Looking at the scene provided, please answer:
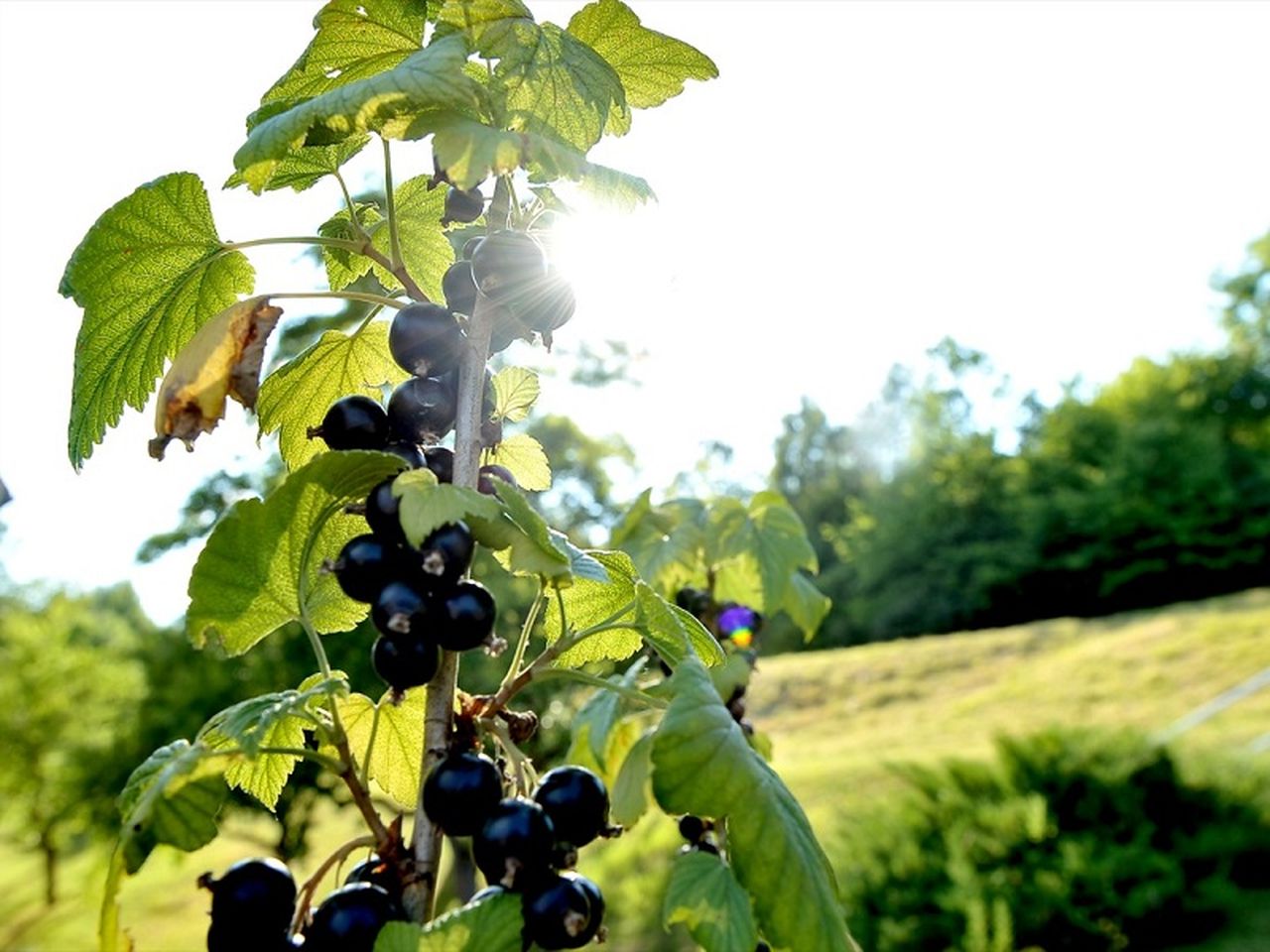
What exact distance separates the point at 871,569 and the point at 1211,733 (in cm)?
1477

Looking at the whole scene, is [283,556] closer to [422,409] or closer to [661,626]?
[422,409]

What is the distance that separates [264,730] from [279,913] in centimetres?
12

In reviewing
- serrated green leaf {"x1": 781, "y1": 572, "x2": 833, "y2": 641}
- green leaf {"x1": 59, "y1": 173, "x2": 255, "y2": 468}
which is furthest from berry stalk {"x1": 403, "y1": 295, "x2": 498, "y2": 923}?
serrated green leaf {"x1": 781, "y1": 572, "x2": 833, "y2": 641}

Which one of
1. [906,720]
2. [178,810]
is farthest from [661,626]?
[906,720]

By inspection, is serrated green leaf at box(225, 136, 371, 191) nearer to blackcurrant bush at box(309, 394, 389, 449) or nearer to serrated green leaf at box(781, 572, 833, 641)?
blackcurrant bush at box(309, 394, 389, 449)

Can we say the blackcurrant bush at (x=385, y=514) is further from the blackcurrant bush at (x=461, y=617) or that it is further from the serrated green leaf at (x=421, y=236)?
the serrated green leaf at (x=421, y=236)

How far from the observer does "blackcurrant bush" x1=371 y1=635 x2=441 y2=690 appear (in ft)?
2.16

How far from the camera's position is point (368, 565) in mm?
670

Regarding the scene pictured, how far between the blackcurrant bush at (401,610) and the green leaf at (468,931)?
168mm

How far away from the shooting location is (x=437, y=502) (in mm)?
609

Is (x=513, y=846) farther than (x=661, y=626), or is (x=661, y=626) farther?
(x=661, y=626)

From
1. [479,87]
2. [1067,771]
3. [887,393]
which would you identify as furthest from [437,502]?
[887,393]

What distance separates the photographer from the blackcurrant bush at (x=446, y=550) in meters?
0.64

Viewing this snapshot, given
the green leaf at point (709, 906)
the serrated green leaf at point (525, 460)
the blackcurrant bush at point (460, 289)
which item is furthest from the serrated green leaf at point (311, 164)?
the green leaf at point (709, 906)
